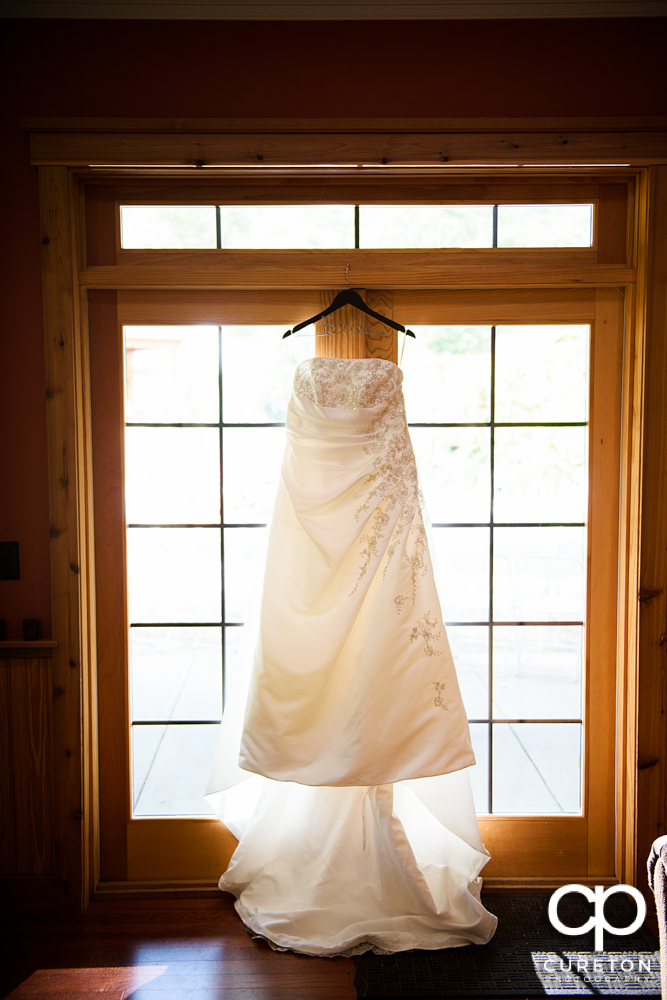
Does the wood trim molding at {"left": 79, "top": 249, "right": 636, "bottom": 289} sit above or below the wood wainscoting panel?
above

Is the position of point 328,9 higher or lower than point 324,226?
higher

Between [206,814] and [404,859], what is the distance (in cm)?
78

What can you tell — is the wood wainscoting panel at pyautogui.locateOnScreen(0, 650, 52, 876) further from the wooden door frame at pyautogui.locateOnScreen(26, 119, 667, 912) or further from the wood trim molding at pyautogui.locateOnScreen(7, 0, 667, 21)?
the wood trim molding at pyautogui.locateOnScreen(7, 0, 667, 21)

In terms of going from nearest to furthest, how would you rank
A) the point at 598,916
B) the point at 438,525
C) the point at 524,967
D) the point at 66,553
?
the point at 524,967
the point at 598,916
the point at 66,553
the point at 438,525

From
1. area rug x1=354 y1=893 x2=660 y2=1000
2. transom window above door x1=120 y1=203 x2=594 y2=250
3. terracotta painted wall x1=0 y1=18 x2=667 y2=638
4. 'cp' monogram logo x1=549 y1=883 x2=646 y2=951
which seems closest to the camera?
area rug x1=354 y1=893 x2=660 y2=1000

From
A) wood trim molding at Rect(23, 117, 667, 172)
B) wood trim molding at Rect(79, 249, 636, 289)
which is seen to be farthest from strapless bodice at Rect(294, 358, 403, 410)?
wood trim molding at Rect(23, 117, 667, 172)

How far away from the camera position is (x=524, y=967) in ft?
5.85

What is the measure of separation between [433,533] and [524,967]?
1360mm

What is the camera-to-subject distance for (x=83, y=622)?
2068mm

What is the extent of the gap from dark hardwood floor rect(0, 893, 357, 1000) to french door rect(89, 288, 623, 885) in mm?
165

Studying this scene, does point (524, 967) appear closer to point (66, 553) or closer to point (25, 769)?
point (25, 769)

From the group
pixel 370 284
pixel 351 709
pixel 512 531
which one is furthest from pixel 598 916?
pixel 370 284

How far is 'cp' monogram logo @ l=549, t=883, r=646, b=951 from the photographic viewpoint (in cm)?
185

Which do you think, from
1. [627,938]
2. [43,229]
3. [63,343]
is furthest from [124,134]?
[627,938]
